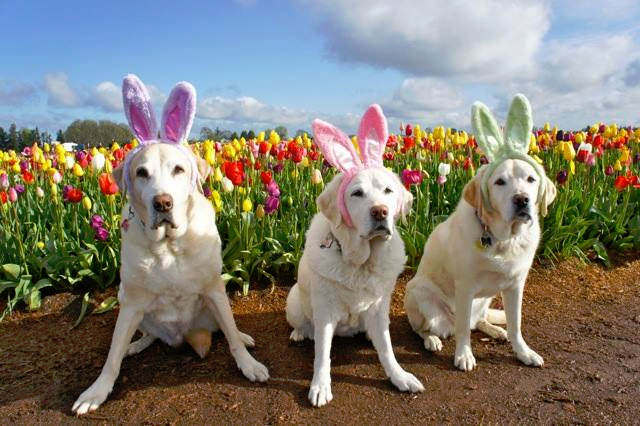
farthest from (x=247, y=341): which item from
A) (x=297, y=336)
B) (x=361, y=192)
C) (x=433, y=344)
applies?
(x=361, y=192)

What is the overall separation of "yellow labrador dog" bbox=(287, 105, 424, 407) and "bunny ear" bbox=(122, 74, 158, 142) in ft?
3.59

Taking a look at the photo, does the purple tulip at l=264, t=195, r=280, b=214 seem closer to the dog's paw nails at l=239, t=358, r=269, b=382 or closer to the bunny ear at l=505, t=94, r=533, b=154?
the dog's paw nails at l=239, t=358, r=269, b=382

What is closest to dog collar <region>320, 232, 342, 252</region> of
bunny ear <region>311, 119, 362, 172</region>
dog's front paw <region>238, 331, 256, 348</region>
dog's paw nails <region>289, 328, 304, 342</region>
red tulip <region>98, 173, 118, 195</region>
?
bunny ear <region>311, 119, 362, 172</region>

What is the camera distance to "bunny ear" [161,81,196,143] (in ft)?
10.2

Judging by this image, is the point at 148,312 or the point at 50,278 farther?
the point at 50,278

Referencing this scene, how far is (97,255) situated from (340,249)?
2.59 meters

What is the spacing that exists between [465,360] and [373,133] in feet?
5.75

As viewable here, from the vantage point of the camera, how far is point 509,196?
299 centimetres

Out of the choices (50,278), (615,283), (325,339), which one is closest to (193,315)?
(325,339)

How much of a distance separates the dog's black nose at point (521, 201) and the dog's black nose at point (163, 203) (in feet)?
6.83

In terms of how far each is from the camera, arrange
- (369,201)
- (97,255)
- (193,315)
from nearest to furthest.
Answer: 1. (369,201)
2. (193,315)
3. (97,255)

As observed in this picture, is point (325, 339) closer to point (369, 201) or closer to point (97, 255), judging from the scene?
point (369, 201)

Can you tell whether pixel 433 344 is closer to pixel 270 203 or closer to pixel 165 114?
pixel 270 203

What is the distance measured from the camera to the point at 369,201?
2.75 meters
